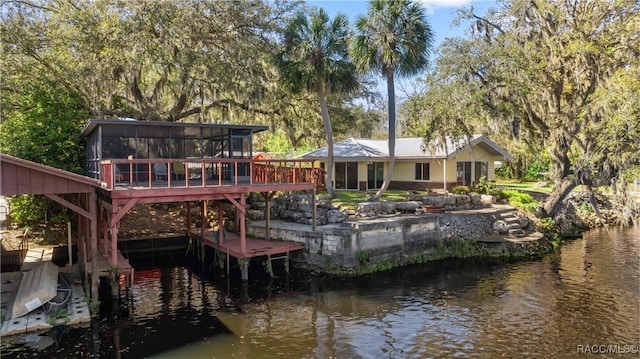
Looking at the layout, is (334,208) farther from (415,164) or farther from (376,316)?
(415,164)

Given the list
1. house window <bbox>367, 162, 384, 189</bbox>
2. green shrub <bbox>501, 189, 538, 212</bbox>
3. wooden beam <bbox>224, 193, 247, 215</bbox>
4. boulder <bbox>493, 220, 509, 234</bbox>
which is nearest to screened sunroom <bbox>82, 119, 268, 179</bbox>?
wooden beam <bbox>224, 193, 247, 215</bbox>

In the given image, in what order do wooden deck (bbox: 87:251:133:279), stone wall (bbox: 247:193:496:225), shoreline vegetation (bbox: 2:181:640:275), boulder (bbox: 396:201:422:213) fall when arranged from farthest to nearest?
boulder (bbox: 396:201:422:213)
stone wall (bbox: 247:193:496:225)
shoreline vegetation (bbox: 2:181:640:275)
wooden deck (bbox: 87:251:133:279)

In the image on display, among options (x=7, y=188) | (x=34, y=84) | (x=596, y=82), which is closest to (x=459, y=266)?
(x=596, y=82)

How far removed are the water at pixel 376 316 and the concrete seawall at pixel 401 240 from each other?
105 centimetres

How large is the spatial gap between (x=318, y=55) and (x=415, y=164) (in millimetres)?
11315

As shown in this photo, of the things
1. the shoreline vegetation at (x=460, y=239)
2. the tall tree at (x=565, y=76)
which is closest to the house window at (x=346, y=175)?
the shoreline vegetation at (x=460, y=239)

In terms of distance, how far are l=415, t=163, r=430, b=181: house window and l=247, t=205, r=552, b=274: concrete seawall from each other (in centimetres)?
590

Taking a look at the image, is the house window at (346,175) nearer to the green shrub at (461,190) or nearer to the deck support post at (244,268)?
the green shrub at (461,190)

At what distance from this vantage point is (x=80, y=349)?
33.4 feet

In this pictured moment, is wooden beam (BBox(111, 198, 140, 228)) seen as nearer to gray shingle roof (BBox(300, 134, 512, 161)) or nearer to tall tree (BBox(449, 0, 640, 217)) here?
gray shingle roof (BBox(300, 134, 512, 161))

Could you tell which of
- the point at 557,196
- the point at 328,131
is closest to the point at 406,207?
the point at 328,131

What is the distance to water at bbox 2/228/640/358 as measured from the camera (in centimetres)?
1026

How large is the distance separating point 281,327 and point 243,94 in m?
14.2

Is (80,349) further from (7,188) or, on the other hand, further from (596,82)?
(596,82)
